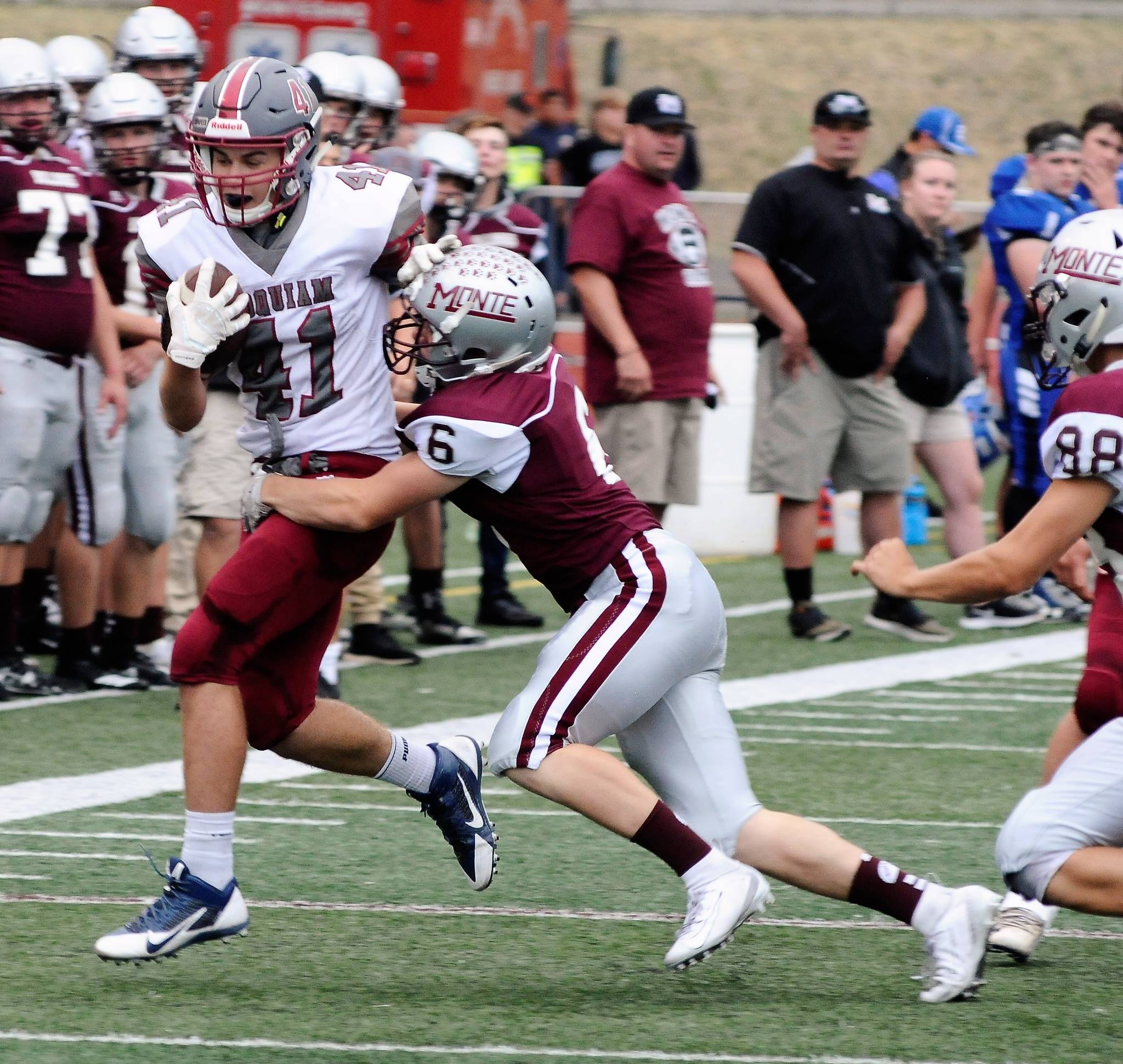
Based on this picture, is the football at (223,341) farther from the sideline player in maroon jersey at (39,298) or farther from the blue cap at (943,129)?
the blue cap at (943,129)

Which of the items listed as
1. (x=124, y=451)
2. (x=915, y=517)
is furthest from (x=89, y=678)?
(x=915, y=517)

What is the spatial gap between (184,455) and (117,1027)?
140 inches

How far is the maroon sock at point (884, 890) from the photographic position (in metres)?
3.74

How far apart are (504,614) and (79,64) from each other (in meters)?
2.75

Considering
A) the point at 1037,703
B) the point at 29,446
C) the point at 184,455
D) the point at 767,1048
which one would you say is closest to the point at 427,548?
the point at 184,455

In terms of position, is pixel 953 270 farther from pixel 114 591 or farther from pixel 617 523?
pixel 617 523

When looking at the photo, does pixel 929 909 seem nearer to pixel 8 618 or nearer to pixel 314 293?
pixel 314 293

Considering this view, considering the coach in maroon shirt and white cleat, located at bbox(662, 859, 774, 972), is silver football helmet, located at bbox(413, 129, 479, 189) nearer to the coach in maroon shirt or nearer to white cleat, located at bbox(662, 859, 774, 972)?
the coach in maroon shirt

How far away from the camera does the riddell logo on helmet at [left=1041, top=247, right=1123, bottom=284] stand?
3.82 metres

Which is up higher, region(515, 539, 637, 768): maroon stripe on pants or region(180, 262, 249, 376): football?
region(180, 262, 249, 376): football

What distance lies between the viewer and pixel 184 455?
6926mm

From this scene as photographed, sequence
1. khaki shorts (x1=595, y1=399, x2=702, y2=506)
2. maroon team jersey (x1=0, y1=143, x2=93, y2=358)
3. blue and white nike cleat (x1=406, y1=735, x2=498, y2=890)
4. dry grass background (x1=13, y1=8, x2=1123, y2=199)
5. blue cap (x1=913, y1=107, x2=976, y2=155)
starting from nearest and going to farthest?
1. blue and white nike cleat (x1=406, y1=735, x2=498, y2=890)
2. maroon team jersey (x1=0, y1=143, x2=93, y2=358)
3. khaki shorts (x1=595, y1=399, x2=702, y2=506)
4. blue cap (x1=913, y1=107, x2=976, y2=155)
5. dry grass background (x1=13, y1=8, x2=1123, y2=199)

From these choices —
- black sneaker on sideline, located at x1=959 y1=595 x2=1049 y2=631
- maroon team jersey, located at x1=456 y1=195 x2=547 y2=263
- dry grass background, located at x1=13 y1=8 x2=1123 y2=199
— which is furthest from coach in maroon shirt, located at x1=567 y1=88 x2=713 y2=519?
dry grass background, located at x1=13 y1=8 x2=1123 y2=199

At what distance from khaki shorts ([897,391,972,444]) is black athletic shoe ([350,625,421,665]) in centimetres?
235
